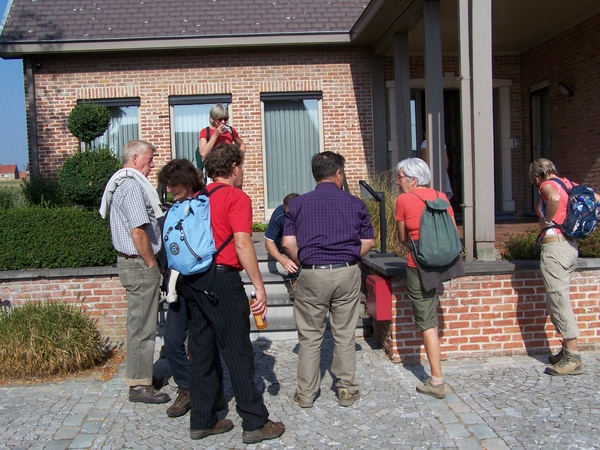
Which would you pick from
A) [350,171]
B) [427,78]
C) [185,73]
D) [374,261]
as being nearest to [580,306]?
[374,261]

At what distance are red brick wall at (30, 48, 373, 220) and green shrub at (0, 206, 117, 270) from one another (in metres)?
4.24

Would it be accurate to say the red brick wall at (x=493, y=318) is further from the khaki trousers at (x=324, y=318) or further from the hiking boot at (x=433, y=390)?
the khaki trousers at (x=324, y=318)

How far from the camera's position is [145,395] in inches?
182

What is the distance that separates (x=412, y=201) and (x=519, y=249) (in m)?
1.92

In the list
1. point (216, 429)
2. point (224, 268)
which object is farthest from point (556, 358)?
point (224, 268)

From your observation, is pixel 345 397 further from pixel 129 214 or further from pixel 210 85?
pixel 210 85

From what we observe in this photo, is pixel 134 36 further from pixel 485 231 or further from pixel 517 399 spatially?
pixel 517 399

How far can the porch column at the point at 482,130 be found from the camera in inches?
237

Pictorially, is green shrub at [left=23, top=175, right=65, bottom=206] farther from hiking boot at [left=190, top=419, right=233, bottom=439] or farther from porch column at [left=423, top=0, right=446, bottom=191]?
hiking boot at [left=190, top=419, right=233, bottom=439]

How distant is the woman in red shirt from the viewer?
4.54 meters

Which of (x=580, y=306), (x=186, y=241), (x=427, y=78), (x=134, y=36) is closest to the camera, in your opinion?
(x=186, y=241)

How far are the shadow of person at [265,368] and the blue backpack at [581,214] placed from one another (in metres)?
2.74

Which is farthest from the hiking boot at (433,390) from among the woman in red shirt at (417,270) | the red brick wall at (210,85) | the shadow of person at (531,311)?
the red brick wall at (210,85)

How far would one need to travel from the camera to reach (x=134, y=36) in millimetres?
10055
